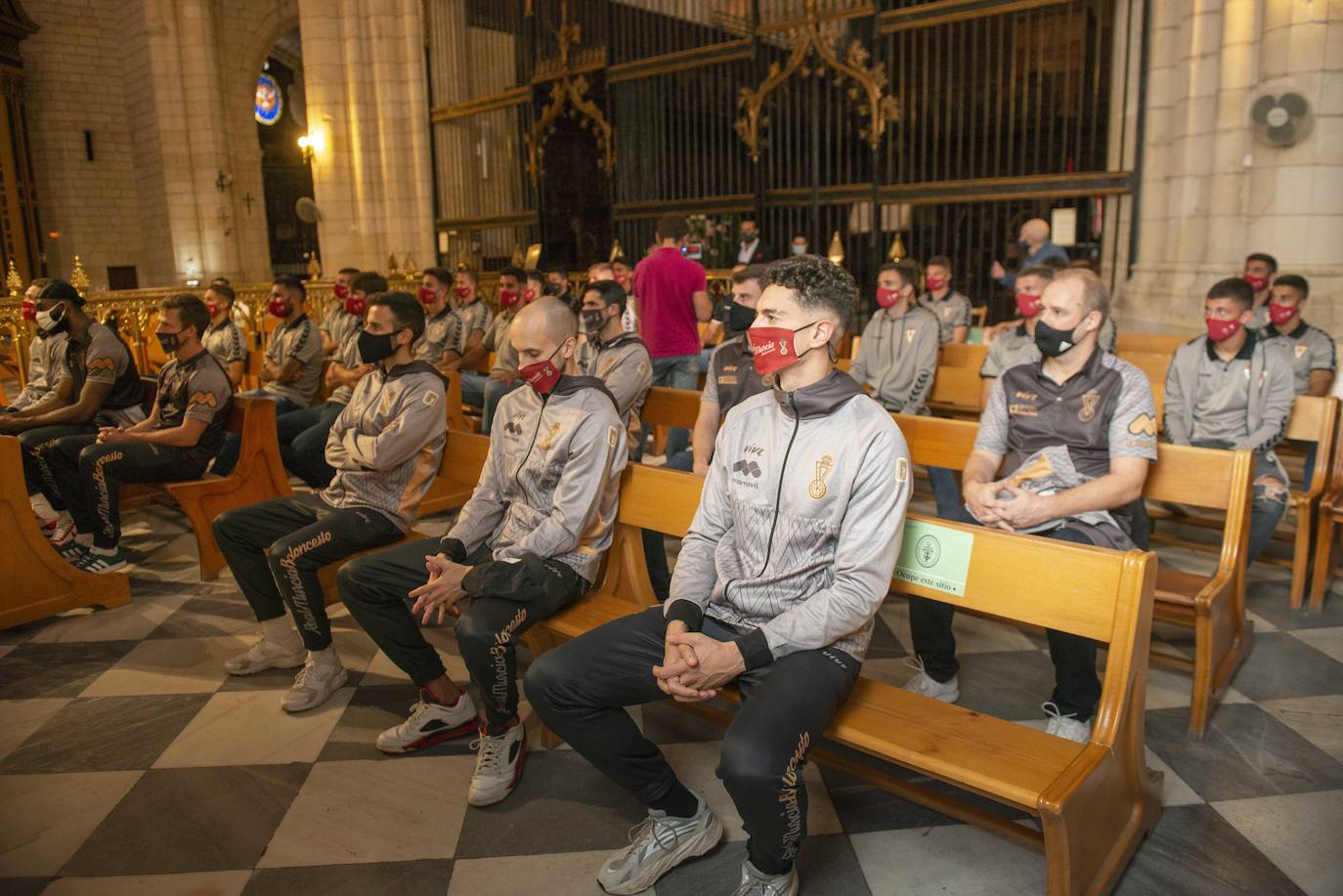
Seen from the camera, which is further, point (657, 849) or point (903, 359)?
point (903, 359)

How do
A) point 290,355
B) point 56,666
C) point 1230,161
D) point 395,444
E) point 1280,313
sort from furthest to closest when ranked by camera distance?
point 1230,161
point 290,355
point 1280,313
point 56,666
point 395,444

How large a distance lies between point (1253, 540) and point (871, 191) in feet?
20.4

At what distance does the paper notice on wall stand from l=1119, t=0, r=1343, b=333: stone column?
0.56 m

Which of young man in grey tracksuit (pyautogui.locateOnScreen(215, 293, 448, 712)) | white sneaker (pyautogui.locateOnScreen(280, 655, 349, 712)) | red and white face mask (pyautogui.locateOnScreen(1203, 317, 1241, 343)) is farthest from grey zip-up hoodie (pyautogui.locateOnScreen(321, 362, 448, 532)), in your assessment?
red and white face mask (pyautogui.locateOnScreen(1203, 317, 1241, 343))

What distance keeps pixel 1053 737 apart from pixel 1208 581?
4.74 feet

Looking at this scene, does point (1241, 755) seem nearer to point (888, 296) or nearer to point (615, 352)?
point (888, 296)

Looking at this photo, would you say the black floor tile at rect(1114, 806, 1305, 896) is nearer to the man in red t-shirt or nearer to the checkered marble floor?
the checkered marble floor

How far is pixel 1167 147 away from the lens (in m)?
8.02

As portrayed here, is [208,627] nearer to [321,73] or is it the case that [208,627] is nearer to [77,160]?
[321,73]

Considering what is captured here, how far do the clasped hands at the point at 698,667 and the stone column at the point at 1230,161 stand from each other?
257 inches

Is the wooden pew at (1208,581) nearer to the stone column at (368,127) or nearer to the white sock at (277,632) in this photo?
the white sock at (277,632)

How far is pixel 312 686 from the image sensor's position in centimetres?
346

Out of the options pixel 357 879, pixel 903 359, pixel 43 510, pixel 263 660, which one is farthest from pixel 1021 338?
pixel 43 510

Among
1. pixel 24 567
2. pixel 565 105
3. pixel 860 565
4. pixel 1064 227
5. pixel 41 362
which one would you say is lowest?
pixel 24 567
